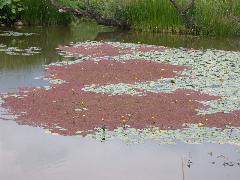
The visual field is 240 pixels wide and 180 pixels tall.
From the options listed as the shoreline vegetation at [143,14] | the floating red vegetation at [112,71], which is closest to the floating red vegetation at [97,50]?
the floating red vegetation at [112,71]

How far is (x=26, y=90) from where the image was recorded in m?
7.70

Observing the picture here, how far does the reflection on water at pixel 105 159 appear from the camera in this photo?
4.92 m

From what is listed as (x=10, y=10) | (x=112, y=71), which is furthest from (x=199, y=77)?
(x=10, y=10)

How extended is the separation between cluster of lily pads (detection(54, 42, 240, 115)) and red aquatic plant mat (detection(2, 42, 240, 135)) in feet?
0.68

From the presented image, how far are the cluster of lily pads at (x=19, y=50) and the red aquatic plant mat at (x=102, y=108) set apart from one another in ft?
8.64

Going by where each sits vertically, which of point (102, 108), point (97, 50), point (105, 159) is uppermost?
point (97, 50)

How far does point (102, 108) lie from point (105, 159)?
1515 millimetres

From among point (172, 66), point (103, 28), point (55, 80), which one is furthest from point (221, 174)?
point (103, 28)

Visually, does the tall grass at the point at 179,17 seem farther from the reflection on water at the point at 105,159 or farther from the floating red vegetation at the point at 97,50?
the reflection on water at the point at 105,159

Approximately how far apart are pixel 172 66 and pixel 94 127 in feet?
12.2

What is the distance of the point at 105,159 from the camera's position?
5.30 metres

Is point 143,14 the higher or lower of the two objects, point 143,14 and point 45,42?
the higher

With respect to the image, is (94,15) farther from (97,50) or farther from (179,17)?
(97,50)

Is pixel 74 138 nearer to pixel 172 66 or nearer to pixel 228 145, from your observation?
pixel 228 145
